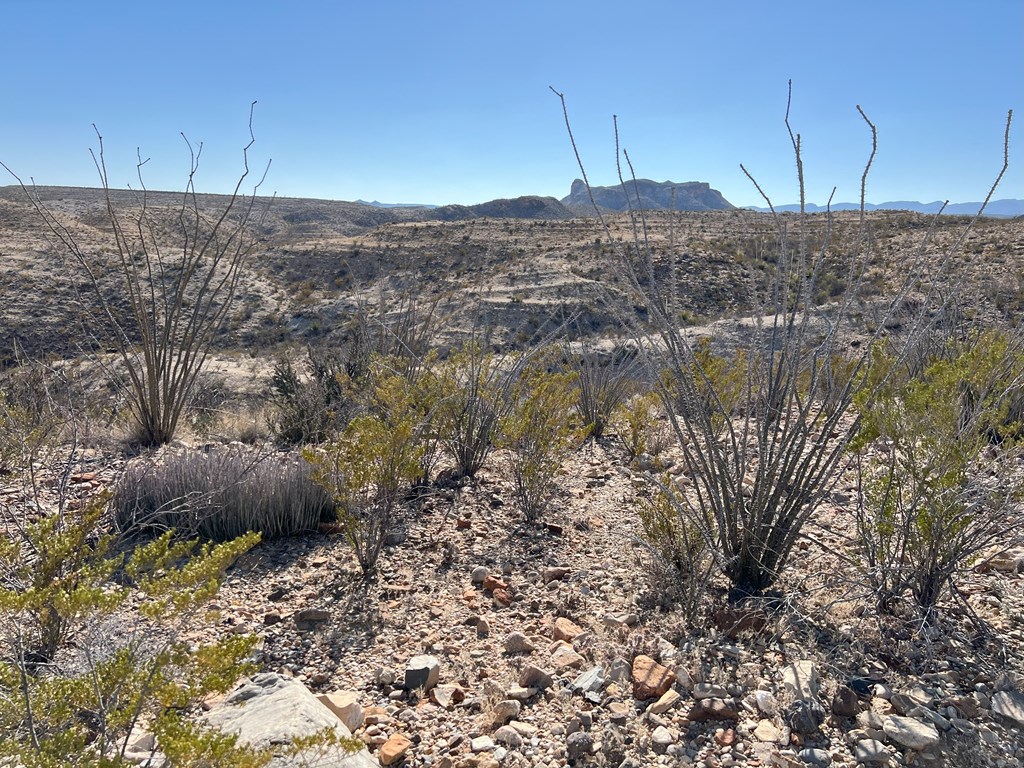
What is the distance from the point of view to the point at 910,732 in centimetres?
225

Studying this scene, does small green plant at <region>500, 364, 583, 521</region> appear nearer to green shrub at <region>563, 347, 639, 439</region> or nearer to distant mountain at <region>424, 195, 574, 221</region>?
green shrub at <region>563, 347, 639, 439</region>

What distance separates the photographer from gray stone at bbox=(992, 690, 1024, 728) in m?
2.32

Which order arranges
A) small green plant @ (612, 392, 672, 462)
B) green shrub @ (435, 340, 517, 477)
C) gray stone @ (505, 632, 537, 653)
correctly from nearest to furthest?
gray stone @ (505, 632, 537, 653)
green shrub @ (435, 340, 517, 477)
small green plant @ (612, 392, 672, 462)

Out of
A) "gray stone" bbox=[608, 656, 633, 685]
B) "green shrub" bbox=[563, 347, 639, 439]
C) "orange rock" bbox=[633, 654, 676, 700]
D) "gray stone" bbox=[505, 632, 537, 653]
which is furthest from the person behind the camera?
"green shrub" bbox=[563, 347, 639, 439]

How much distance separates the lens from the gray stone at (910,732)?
2.21m

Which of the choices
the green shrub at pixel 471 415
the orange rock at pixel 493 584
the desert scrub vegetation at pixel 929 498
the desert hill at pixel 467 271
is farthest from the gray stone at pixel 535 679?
the desert hill at pixel 467 271

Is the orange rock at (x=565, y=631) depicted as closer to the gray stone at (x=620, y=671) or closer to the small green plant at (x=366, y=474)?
the gray stone at (x=620, y=671)

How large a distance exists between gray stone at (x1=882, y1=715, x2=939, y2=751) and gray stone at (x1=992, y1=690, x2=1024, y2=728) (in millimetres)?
280

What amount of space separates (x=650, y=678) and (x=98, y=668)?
192cm

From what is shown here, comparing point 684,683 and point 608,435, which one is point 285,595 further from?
point 608,435

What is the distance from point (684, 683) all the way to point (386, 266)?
30266mm

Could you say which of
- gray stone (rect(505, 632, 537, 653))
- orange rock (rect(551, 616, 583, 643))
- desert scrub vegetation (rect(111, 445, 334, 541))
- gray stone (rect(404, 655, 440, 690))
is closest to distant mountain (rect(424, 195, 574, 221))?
desert scrub vegetation (rect(111, 445, 334, 541))

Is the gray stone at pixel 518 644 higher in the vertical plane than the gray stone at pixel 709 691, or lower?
lower

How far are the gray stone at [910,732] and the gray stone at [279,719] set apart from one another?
1751mm
